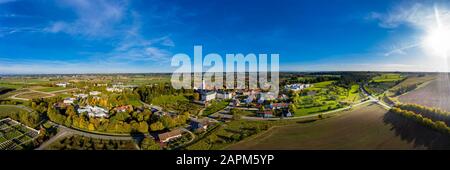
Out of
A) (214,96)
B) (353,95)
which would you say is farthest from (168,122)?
(353,95)

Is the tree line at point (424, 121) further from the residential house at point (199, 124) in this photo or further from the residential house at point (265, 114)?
the residential house at point (199, 124)

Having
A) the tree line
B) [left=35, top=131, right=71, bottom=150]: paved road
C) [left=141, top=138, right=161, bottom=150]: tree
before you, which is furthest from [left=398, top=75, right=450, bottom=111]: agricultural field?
[left=35, top=131, right=71, bottom=150]: paved road

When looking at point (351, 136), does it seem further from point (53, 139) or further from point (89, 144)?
point (53, 139)

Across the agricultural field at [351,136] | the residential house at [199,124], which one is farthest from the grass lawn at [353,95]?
the residential house at [199,124]

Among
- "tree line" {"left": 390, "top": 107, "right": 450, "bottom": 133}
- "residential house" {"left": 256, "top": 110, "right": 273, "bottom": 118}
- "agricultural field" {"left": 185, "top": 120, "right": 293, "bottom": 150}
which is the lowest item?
"agricultural field" {"left": 185, "top": 120, "right": 293, "bottom": 150}

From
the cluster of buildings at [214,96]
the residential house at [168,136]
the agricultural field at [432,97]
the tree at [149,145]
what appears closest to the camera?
the tree at [149,145]

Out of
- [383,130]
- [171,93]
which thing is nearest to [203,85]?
[171,93]

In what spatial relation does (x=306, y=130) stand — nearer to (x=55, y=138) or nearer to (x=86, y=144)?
(x=86, y=144)

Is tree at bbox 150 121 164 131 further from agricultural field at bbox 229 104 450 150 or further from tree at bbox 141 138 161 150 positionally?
agricultural field at bbox 229 104 450 150

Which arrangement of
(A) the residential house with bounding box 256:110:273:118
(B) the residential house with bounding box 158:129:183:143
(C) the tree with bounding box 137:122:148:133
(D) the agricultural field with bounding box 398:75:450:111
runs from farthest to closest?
(D) the agricultural field with bounding box 398:75:450:111
(A) the residential house with bounding box 256:110:273:118
(C) the tree with bounding box 137:122:148:133
(B) the residential house with bounding box 158:129:183:143
